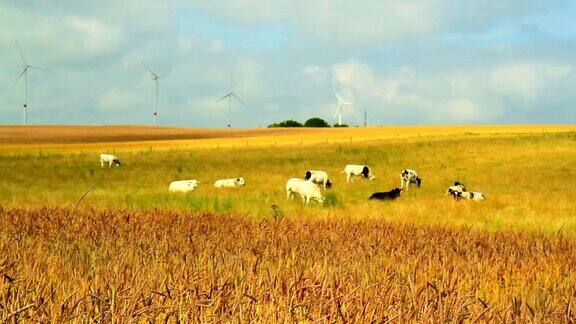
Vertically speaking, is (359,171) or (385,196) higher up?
(359,171)

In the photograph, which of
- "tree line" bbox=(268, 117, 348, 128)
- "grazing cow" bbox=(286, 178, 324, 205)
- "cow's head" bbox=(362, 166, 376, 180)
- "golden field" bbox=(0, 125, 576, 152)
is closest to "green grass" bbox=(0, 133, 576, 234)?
"grazing cow" bbox=(286, 178, 324, 205)

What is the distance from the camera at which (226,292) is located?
15.9ft

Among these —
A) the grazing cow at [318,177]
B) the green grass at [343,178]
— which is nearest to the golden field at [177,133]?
the green grass at [343,178]

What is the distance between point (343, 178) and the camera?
3719cm

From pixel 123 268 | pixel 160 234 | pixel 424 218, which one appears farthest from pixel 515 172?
pixel 123 268

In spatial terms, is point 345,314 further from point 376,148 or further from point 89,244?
point 376,148

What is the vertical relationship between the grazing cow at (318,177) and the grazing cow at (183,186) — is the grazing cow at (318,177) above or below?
above

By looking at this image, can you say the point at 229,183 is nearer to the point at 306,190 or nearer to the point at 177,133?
the point at 306,190

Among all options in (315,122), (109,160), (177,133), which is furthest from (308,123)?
(109,160)

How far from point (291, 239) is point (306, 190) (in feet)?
51.7

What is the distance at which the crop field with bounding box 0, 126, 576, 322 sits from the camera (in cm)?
432

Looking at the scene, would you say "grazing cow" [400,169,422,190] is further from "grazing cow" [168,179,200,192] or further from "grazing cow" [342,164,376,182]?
"grazing cow" [168,179,200,192]

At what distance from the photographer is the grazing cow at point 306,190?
25.1 meters

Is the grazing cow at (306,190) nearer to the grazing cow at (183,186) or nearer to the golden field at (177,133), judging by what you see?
the grazing cow at (183,186)
